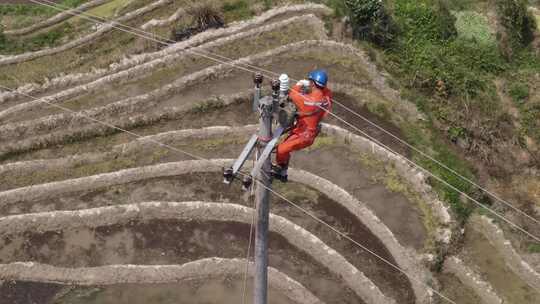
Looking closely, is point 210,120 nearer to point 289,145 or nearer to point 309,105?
point 289,145

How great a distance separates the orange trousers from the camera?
12.3m

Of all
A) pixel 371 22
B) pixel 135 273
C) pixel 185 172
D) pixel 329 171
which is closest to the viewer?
pixel 135 273

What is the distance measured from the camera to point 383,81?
3122 centimetres

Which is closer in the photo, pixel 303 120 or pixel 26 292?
pixel 303 120

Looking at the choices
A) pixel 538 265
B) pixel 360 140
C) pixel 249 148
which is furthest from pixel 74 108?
pixel 538 265

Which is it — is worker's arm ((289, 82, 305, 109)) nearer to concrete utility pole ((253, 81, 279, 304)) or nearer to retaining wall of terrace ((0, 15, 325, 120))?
concrete utility pole ((253, 81, 279, 304))

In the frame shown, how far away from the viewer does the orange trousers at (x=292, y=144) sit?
12.3m

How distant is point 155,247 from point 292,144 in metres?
11.9

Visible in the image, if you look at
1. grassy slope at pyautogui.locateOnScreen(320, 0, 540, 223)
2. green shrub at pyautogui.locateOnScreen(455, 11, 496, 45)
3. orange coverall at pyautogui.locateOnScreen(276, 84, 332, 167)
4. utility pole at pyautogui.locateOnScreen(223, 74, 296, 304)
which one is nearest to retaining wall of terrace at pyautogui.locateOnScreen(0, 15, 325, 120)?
grassy slope at pyautogui.locateOnScreen(320, 0, 540, 223)

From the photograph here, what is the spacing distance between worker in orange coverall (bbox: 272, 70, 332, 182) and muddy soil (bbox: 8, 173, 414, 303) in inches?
414

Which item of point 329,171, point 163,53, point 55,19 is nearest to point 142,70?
point 163,53

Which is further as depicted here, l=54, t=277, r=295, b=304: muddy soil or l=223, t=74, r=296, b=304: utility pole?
l=54, t=277, r=295, b=304: muddy soil

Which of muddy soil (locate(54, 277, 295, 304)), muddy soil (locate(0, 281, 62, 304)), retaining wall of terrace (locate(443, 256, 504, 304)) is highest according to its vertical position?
retaining wall of terrace (locate(443, 256, 504, 304))

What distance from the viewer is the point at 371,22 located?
3362cm
